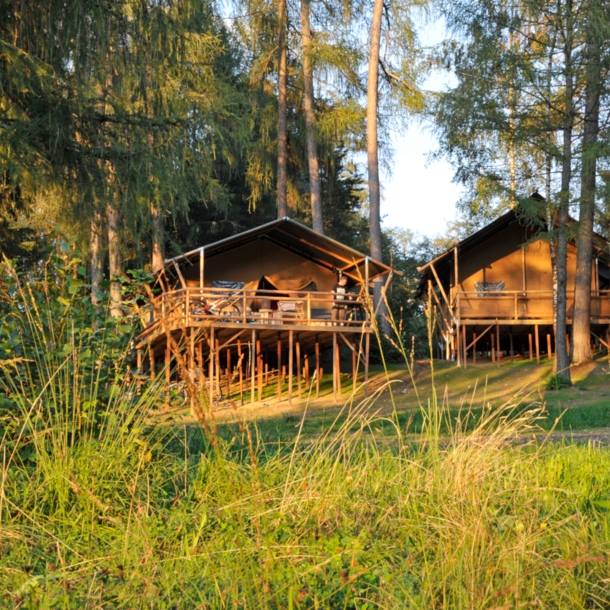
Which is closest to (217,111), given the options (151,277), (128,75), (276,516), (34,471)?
(128,75)

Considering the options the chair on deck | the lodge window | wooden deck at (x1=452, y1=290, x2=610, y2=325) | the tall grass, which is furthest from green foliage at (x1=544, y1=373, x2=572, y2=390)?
the tall grass

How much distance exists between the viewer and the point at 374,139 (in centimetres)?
2689

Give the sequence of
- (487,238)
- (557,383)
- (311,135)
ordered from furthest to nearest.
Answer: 1. (311,135)
2. (487,238)
3. (557,383)

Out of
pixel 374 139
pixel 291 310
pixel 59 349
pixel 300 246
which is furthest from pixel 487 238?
pixel 59 349

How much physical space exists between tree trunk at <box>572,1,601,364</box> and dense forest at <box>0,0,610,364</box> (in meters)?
0.05

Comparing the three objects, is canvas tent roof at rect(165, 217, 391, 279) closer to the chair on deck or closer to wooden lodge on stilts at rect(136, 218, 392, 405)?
wooden lodge on stilts at rect(136, 218, 392, 405)

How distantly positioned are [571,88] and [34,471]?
56.7 feet

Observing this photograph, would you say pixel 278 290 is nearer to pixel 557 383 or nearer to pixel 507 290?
pixel 557 383

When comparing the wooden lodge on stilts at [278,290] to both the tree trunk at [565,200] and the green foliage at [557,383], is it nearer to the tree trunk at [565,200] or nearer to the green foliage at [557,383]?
the tree trunk at [565,200]

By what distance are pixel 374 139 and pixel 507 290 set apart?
6.41 meters

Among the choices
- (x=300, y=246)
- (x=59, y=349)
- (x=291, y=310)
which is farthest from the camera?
(x=300, y=246)

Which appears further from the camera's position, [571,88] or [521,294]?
[521,294]

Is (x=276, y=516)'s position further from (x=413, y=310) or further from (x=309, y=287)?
(x=413, y=310)

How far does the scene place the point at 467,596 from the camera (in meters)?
3.21
